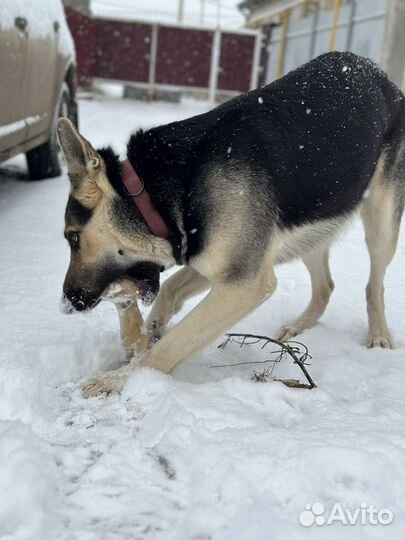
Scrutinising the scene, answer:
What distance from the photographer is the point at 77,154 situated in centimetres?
243

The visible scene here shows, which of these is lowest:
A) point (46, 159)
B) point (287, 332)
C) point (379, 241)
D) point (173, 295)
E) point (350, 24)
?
point (46, 159)

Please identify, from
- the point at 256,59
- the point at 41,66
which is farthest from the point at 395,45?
the point at 256,59

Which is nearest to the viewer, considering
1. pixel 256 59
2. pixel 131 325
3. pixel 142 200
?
pixel 142 200

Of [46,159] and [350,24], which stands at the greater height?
[350,24]

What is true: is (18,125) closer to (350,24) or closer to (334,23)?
(350,24)

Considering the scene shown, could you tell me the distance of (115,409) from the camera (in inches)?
91.0

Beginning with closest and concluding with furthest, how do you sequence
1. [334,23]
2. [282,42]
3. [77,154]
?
1. [77,154]
2. [334,23]
3. [282,42]

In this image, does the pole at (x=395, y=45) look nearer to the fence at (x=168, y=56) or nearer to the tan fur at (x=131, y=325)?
the tan fur at (x=131, y=325)

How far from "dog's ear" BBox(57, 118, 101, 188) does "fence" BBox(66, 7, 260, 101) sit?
18604 mm

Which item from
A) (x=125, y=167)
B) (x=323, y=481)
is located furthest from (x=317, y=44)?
(x=323, y=481)

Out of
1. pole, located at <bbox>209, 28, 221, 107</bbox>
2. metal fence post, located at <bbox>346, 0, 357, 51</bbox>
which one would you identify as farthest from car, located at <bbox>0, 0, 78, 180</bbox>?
pole, located at <bbox>209, 28, 221, 107</bbox>

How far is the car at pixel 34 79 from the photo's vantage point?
454 cm

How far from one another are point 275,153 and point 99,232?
90 centimetres

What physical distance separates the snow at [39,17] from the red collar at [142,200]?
2548 mm
